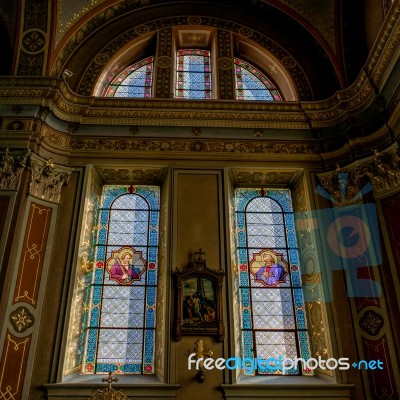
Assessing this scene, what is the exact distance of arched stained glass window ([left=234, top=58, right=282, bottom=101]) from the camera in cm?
960

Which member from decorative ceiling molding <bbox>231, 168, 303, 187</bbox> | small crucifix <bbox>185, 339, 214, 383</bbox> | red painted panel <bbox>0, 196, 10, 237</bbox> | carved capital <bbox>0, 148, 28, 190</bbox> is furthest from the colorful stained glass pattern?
small crucifix <bbox>185, 339, 214, 383</bbox>

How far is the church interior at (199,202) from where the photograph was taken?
21.5 feet

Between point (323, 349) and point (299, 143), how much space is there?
141 inches


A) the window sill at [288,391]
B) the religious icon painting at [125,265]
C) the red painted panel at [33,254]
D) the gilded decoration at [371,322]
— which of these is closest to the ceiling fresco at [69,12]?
the red painted panel at [33,254]

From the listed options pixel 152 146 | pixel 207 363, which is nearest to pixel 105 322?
pixel 207 363

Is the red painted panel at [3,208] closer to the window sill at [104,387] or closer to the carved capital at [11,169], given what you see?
the carved capital at [11,169]

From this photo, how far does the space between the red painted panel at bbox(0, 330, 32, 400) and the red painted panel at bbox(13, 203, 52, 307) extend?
54 cm

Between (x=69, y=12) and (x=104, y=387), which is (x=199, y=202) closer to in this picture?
(x=104, y=387)

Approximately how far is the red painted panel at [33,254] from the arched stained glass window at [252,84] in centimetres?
445

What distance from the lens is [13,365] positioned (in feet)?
20.5

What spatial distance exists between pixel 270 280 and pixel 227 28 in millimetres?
5448

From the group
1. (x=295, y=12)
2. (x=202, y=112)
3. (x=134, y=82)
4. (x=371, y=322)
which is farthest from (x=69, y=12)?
(x=371, y=322)

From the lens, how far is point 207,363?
6.44m

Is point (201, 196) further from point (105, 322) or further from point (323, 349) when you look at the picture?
point (323, 349)
